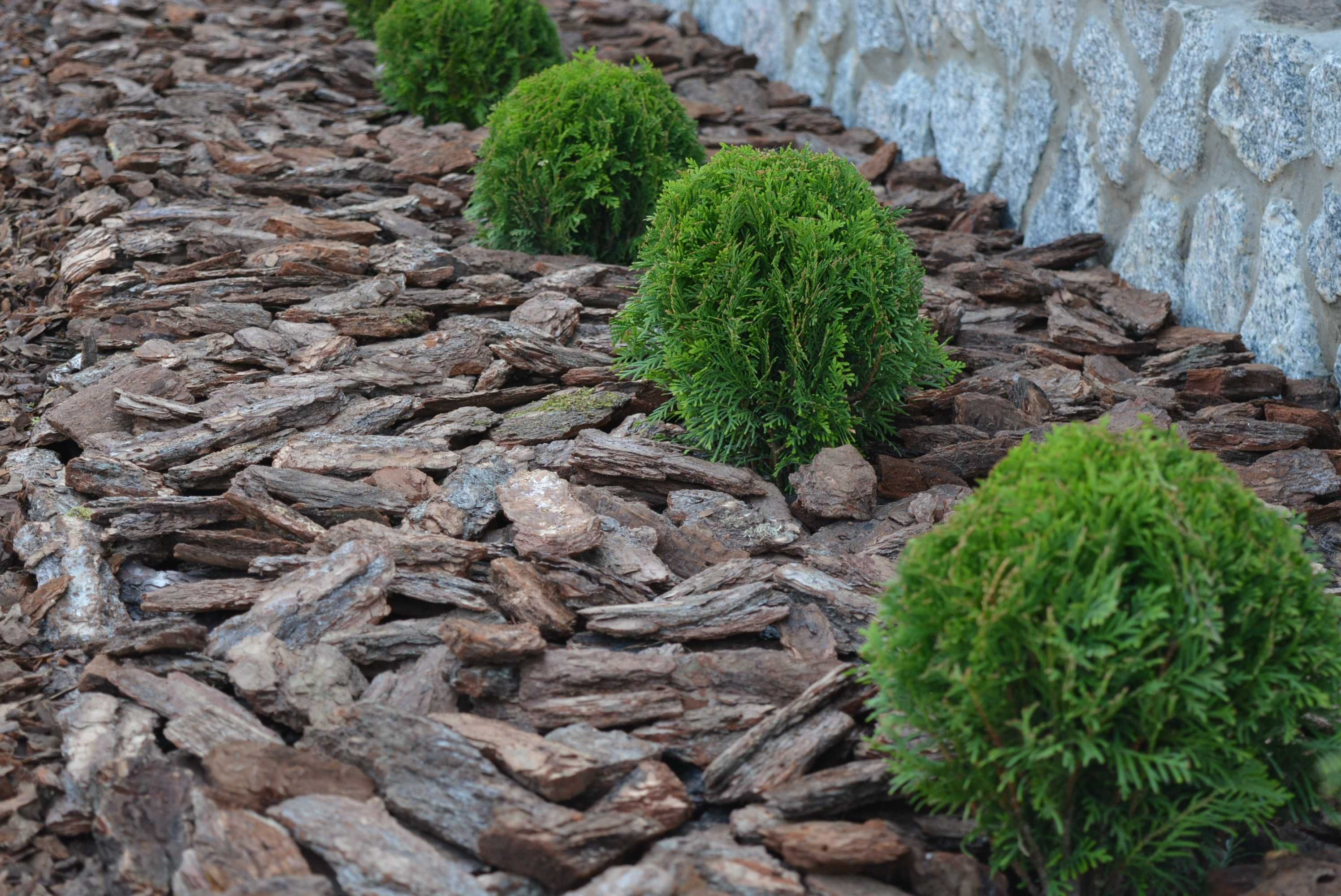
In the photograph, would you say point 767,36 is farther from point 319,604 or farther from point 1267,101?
point 319,604

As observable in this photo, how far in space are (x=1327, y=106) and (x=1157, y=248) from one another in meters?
0.95

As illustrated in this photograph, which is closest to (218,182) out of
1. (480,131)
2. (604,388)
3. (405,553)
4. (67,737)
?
(480,131)

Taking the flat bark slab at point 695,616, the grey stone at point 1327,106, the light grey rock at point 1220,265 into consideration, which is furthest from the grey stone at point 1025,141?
the flat bark slab at point 695,616

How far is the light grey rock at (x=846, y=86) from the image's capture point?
21.5ft

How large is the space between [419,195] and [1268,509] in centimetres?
412

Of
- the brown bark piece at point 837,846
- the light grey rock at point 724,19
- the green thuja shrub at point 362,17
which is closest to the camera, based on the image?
the brown bark piece at point 837,846

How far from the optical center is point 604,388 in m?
3.85

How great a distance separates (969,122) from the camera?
5637mm

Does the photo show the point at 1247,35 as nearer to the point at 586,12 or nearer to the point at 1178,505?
the point at 1178,505

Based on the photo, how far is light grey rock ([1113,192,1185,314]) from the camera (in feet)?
14.5

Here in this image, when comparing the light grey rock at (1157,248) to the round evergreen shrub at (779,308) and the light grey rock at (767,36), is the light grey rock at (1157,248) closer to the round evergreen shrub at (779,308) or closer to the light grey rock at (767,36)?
the round evergreen shrub at (779,308)

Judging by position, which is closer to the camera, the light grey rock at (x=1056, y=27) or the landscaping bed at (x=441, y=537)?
the landscaping bed at (x=441, y=537)

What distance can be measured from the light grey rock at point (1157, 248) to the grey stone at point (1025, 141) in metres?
0.67

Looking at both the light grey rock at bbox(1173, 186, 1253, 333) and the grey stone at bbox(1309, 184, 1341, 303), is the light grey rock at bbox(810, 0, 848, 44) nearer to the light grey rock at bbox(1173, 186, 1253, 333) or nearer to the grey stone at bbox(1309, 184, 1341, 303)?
the light grey rock at bbox(1173, 186, 1253, 333)
